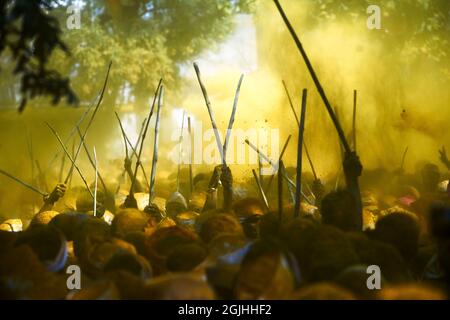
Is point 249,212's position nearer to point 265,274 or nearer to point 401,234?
point 401,234

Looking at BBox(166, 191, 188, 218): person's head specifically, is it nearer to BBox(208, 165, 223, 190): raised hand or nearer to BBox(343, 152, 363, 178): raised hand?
BBox(208, 165, 223, 190): raised hand

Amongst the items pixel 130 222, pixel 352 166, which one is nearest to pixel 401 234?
pixel 352 166

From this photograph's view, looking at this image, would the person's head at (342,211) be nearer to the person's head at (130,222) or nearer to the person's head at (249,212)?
the person's head at (249,212)

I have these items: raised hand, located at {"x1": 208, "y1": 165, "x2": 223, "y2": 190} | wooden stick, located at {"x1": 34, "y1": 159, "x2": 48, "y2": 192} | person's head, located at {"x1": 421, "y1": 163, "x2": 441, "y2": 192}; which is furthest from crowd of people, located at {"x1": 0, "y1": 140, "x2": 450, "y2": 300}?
wooden stick, located at {"x1": 34, "y1": 159, "x2": 48, "y2": 192}

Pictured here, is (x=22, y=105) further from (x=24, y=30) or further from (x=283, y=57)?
(x=283, y=57)

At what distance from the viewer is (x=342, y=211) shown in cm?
547

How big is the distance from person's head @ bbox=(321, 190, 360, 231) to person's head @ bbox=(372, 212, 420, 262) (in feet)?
1.21

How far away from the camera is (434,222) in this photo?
3.68m

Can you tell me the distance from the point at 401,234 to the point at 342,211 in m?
0.73

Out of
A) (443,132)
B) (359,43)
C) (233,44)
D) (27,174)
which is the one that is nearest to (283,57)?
(359,43)

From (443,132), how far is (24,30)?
1872cm

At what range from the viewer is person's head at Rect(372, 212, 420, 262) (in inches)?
199

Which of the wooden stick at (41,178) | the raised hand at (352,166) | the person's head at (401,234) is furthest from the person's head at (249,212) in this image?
the wooden stick at (41,178)

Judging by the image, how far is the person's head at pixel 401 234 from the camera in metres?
5.05
